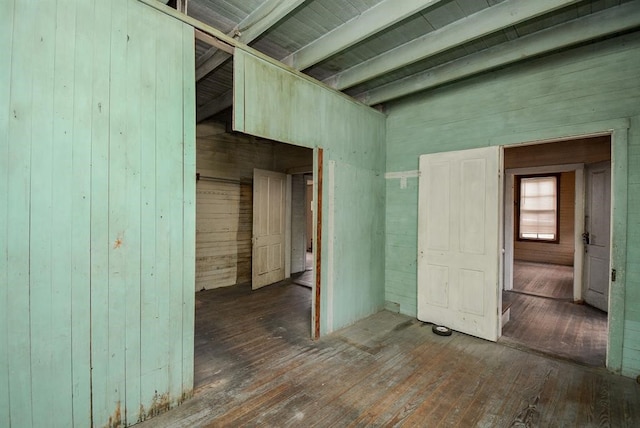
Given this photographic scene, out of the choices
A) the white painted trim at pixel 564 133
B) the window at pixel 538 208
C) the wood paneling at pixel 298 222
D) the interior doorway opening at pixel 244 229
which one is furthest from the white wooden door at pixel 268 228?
the window at pixel 538 208

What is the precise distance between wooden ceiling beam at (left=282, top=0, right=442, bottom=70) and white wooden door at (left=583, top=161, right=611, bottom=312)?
403cm

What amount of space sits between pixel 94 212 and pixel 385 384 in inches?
100

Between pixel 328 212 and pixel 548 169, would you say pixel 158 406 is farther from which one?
pixel 548 169

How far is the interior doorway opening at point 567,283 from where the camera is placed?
10.7ft

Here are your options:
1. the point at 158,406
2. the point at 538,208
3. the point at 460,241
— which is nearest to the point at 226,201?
the point at 158,406

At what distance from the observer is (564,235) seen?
25.9 feet

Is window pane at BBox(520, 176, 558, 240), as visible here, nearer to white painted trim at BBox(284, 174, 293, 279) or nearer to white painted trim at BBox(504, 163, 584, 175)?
white painted trim at BBox(504, 163, 584, 175)

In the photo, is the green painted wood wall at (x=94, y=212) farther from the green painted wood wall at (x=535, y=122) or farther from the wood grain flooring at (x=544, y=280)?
the wood grain flooring at (x=544, y=280)

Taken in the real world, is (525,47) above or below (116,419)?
above

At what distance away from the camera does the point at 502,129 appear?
10.7ft

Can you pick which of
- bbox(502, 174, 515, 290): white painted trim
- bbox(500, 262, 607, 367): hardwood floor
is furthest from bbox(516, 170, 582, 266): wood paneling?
bbox(502, 174, 515, 290): white painted trim

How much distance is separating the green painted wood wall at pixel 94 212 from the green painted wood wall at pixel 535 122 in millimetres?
2875

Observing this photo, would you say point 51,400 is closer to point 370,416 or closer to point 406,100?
point 370,416

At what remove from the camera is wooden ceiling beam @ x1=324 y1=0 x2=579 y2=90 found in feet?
7.30
